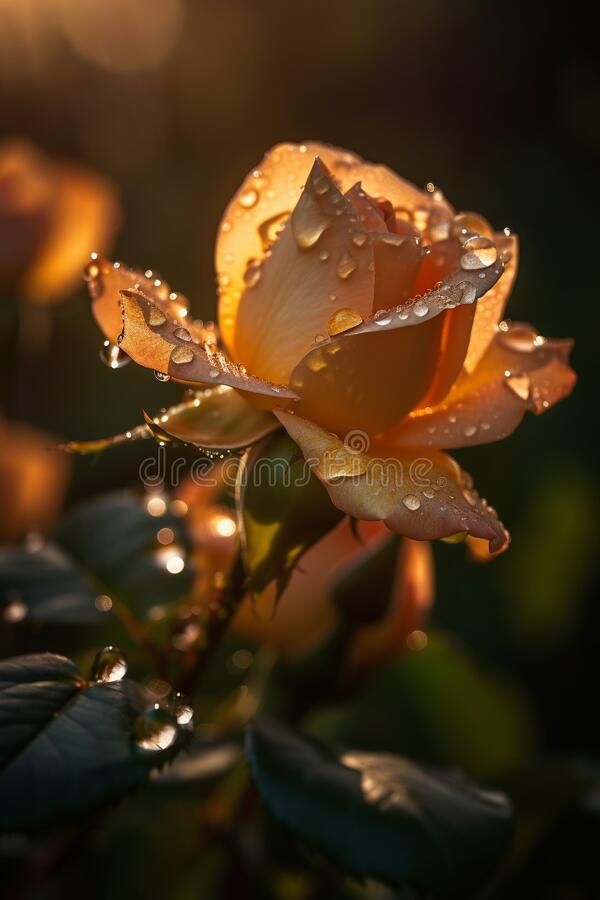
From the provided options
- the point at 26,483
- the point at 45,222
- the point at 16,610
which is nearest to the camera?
Result: the point at 16,610

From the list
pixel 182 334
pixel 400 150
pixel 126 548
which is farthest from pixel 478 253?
pixel 400 150

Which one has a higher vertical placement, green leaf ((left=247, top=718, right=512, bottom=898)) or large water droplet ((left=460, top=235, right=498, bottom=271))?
large water droplet ((left=460, top=235, right=498, bottom=271))

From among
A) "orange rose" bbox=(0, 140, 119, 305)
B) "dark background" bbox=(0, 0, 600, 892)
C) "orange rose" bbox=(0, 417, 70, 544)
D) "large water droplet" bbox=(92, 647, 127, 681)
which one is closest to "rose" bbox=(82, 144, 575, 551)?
"large water droplet" bbox=(92, 647, 127, 681)

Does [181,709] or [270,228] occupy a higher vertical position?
[270,228]

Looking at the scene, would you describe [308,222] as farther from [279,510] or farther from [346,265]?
[279,510]

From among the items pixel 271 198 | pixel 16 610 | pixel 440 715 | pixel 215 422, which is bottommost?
pixel 440 715

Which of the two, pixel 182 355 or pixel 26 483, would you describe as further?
pixel 26 483

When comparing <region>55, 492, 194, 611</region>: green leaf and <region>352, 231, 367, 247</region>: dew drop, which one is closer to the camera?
<region>352, 231, 367, 247</region>: dew drop

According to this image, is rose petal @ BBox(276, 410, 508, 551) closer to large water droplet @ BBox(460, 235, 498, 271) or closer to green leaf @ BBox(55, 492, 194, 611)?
large water droplet @ BBox(460, 235, 498, 271)
